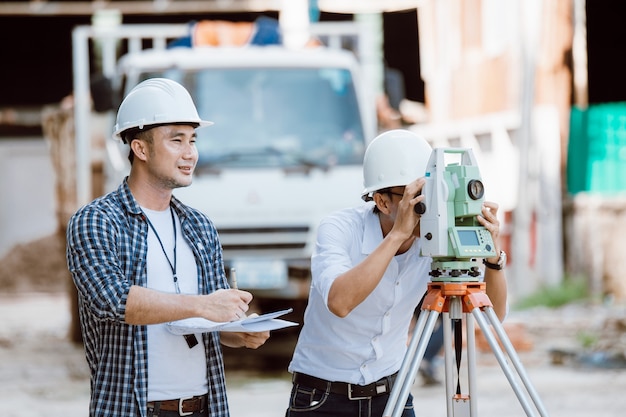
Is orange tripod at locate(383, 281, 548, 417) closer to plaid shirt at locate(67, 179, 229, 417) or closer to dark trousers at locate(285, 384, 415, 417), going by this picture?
dark trousers at locate(285, 384, 415, 417)

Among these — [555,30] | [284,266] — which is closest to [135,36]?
[284,266]

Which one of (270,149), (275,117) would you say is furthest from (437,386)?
(275,117)

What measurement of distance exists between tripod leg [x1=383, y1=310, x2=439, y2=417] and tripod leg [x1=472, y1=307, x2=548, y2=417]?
14cm

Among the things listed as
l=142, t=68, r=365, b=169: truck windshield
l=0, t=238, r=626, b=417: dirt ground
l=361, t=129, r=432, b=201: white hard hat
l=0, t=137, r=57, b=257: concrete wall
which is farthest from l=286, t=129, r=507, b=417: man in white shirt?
l=0, t=137, r=57, b=257: concrete wall

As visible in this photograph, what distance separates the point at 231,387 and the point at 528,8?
8517mm

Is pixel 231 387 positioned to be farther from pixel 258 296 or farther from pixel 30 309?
pixel 30 309

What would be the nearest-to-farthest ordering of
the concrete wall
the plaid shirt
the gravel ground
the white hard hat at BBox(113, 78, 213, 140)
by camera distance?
the plaid shirt, the white hard hat at BBox(113, 78, 213, 140), the gravel ground, the concrete wall

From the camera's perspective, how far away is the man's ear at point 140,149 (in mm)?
3395

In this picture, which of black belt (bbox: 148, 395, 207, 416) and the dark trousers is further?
the dark trousers

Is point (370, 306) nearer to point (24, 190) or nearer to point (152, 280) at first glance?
point (152, 280)

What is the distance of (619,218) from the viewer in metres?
14.9

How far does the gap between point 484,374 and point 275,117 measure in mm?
2781

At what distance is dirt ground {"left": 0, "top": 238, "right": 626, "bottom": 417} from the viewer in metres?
8.20

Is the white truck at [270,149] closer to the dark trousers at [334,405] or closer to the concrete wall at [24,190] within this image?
the dark trousers at [334,405]
